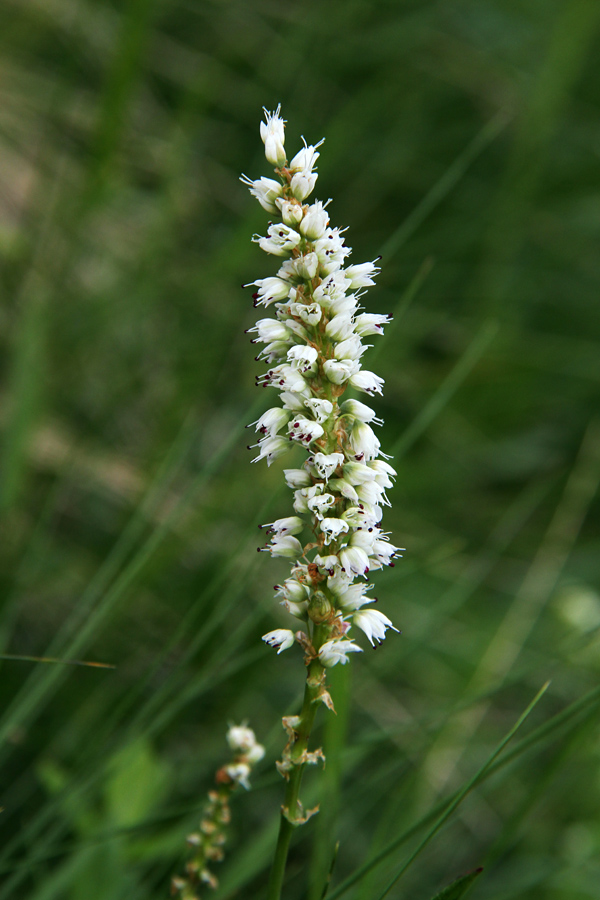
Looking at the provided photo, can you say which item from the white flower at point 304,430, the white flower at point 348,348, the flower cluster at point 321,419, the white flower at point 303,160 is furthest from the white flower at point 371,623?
the white flower at point 303,160

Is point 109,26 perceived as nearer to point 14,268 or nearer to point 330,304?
point 14,268

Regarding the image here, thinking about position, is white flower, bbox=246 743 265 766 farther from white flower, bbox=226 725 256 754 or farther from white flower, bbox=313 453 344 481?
white flower, bbox=313 453 344 481

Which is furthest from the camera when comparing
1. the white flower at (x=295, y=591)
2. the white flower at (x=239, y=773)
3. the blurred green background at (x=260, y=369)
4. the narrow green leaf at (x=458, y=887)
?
the blurred green background at (x=260, y=369)

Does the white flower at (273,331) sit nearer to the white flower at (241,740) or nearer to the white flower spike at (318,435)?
the white flower spike at (318,435)

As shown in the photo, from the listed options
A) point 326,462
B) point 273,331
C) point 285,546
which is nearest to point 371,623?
point 285,546

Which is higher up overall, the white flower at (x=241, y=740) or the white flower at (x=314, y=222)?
the white flower at (x=314, y=222)

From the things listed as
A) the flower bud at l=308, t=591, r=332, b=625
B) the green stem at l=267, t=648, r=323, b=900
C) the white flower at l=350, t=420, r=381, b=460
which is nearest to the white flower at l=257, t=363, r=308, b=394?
the white flower at l=350, t=420, r=381, b=460
